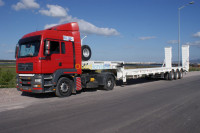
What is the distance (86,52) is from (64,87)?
9.47 feet

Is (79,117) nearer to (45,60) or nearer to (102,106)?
(102,106)

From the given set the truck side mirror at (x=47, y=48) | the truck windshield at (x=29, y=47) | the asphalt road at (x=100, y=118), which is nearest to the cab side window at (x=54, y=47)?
the truck side mirror at (x=47, y=48)

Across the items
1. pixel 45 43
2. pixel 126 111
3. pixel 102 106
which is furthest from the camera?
pixel 45 43

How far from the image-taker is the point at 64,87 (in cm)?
984

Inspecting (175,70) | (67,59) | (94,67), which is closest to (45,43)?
(67,59)

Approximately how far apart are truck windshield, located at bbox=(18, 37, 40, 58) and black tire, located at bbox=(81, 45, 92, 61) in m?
3.05

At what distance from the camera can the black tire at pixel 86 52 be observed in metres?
11.5

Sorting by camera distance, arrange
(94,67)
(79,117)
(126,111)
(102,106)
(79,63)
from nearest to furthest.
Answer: (79,117)
(126,111)
(102,106)
(79,63)
(94,67)

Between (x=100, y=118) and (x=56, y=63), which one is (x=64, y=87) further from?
(x=100, y=118)

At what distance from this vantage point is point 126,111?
6.86 m

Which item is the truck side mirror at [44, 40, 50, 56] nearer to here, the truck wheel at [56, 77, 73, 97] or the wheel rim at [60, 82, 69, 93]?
the truck wheel at [56, 77, 73, 97]

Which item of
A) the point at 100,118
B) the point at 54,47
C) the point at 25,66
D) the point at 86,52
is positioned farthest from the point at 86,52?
the point at 100,118

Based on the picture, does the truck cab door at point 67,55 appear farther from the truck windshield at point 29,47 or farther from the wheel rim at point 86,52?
the wheel rim at point 86,52

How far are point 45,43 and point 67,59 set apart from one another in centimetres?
153
